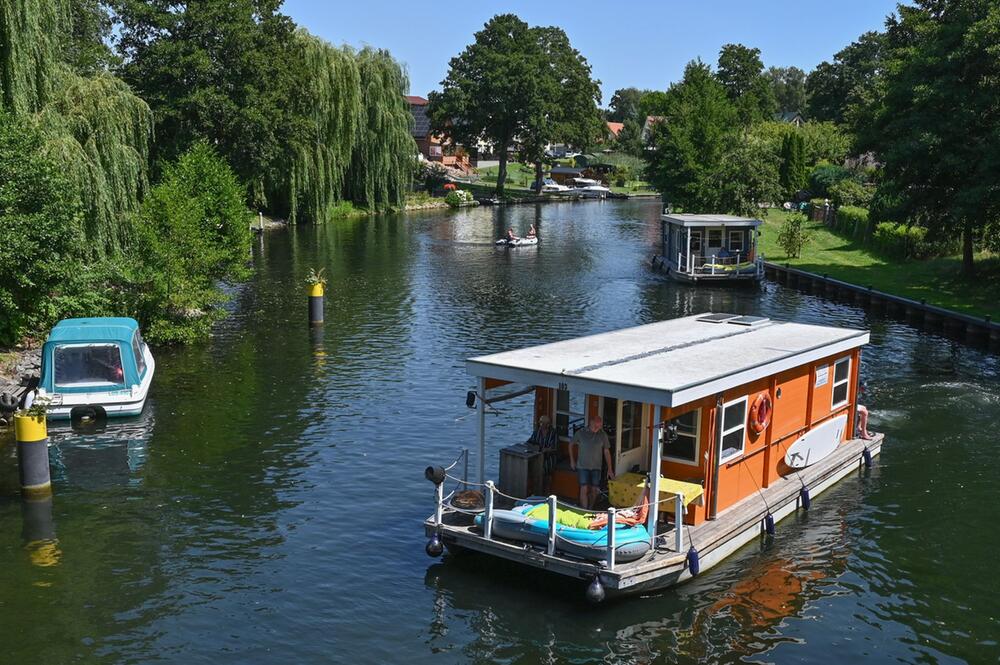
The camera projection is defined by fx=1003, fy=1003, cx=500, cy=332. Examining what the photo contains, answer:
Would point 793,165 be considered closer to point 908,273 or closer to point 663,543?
point 908,273

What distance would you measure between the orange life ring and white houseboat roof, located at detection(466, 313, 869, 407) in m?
0.64

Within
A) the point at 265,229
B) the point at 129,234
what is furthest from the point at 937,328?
the point at 265,229

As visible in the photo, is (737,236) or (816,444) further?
(737,236)

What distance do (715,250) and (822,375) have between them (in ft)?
123

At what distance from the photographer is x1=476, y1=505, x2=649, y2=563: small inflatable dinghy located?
685 inches

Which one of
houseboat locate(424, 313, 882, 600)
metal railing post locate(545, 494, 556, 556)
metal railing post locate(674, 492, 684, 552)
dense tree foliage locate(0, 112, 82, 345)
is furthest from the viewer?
dense tree foliage locate(0, 112, 82, 345)

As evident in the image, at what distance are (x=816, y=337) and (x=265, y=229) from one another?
210 ft

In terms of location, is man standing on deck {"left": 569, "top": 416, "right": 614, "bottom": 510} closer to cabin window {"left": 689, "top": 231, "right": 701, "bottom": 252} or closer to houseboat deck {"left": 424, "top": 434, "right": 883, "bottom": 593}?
houseboat deck {"left": 424, "top": 434, "right": 883, "bottom": 593}

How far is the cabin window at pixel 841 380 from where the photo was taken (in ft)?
81.3

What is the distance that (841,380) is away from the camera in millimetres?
25109

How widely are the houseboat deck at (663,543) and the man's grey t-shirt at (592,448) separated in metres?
1.78

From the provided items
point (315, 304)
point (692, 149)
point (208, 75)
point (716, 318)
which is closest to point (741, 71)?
point (692, 149)

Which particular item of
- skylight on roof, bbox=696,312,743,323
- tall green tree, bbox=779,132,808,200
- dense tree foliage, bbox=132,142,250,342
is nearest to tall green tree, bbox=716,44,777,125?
tall green tree, bbox=779,132,808,200

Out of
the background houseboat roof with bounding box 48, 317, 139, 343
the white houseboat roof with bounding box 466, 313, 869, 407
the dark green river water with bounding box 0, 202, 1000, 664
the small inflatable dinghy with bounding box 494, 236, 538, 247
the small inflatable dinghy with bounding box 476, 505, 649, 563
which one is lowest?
the dark green river water with bounding box 0, 202, 1000, 664
